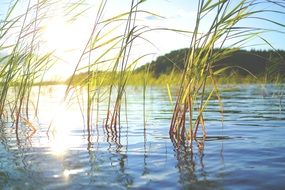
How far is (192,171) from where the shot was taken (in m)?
2.49

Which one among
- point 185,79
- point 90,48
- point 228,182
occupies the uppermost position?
point 90,48

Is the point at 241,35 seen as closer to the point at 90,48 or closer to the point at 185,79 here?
the point at 185,79

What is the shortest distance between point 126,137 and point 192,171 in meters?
1.84

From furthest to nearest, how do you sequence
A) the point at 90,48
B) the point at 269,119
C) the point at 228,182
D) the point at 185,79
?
1. the point at 269,119
2. the point at 90,48
3. the point at 185,79
4. the point at 228,182

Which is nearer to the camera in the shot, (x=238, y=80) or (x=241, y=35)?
(x=241, y=35)

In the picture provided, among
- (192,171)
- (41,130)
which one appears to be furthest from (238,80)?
(192,171)

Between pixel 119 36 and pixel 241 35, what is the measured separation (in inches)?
46.5

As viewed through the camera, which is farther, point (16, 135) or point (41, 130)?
point (41, 130)

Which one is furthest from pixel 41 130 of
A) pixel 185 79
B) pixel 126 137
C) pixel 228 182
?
pixel 228 182

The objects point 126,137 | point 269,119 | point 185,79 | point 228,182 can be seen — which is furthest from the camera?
point 269,119

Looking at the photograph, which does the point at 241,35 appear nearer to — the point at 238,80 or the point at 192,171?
the point at 192,171

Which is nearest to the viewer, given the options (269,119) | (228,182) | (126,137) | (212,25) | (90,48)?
(228,182)

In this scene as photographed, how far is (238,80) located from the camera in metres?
25.9

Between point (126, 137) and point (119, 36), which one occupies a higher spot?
point (119, 36)
